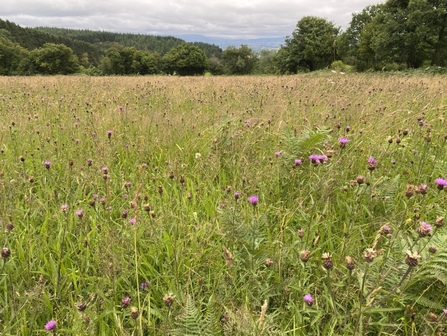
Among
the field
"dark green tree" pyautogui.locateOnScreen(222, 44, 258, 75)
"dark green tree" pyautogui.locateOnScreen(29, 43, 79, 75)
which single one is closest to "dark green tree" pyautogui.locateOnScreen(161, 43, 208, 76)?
"dark green tree" pyautogui.locateOnScreen(222, 44, 258, 75)

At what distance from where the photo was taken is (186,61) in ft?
233

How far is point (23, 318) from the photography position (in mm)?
1304

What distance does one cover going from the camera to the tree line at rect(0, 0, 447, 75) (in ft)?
87.7

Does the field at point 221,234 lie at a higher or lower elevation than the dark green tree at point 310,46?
lower

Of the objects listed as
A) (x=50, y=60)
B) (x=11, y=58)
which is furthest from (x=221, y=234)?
(x=11, y=58)

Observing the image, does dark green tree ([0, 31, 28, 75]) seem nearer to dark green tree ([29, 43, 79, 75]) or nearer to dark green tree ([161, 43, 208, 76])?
dark green tree ([29, 43, 79, 75])

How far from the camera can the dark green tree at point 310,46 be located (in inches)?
1753

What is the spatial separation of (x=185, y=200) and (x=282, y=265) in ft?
3.22

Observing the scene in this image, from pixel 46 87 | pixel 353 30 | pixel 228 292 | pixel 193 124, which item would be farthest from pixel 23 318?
pixel 353 30

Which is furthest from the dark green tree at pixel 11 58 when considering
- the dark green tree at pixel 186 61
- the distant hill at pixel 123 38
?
the distant hill at pixel 123 38

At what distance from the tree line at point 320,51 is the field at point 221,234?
5091 millimetres

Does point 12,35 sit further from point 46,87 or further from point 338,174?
point 338,174

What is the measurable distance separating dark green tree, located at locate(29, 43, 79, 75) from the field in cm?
6623

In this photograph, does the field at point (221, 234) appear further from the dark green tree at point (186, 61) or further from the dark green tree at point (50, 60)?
the dark green tree at point (186, 61)
